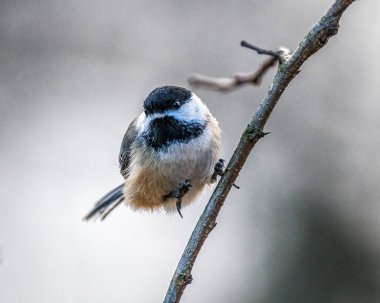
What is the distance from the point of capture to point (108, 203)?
12.3 ft

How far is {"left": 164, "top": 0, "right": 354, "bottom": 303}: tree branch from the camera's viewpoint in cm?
169

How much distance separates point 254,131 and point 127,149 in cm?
132

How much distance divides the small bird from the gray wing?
0.11m

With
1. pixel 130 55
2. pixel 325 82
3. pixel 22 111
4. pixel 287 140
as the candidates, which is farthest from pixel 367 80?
pixel 22 111

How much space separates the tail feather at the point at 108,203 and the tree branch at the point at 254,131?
1.83 meters

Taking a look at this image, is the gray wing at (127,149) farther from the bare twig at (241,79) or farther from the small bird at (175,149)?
the bare twig at (241,79)

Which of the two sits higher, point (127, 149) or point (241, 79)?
point (127, 149)

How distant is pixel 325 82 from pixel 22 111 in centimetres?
299

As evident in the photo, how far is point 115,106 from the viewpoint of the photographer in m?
6.35

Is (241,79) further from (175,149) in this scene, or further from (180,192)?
(180,192)

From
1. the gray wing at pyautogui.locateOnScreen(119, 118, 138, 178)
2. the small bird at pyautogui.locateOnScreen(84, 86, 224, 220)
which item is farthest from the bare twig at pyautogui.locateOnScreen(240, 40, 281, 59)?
the gray wing at pyautogui.locateOnScreen(119, 118, 138, 178)

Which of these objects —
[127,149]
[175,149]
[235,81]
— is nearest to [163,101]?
[175,149]

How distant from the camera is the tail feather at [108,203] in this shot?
369 centimetres

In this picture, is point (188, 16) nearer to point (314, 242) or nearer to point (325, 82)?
point (325, 82)
